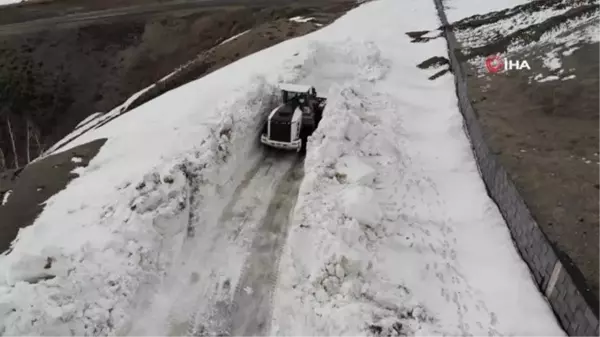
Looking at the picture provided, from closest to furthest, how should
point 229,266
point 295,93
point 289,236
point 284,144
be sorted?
1. point 229,266
2. point 289,236
3. point 284,144
4. point 295,93

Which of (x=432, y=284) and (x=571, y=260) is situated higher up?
(x=571, y=260)

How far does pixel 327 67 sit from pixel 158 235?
15199 millimetres

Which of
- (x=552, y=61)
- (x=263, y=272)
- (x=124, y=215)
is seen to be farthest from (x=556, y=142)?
(x=124, y=215)

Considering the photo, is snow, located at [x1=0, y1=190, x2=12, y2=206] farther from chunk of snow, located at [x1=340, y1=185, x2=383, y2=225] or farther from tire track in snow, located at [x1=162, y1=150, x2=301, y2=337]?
chunk of snow, located at [x1=340, y1=185, x2=383, y2=225]

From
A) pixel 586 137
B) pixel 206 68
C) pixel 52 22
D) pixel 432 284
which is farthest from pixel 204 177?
pixel 52 22

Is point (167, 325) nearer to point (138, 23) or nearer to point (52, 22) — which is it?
point (138, 23)

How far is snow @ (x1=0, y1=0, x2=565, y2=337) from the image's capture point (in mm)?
11719

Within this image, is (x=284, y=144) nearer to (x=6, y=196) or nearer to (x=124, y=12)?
(x=6, y=196)

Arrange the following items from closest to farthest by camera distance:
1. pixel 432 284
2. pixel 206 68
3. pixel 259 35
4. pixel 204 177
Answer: pixel 432 284
pixel 204 177
pixel 206 68
pixel 259 35

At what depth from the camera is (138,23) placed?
39625 millimetres

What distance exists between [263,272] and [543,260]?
708 cm
